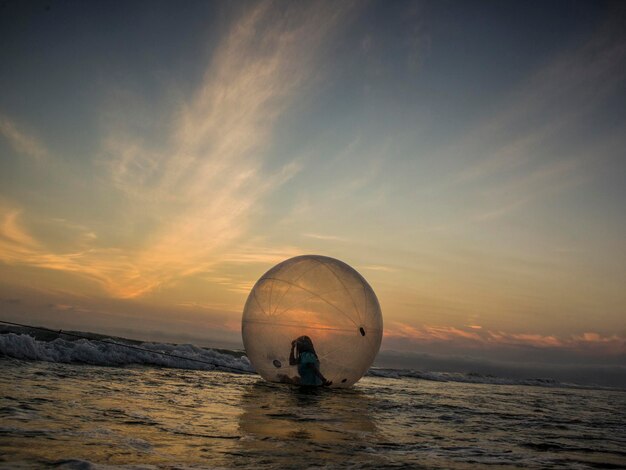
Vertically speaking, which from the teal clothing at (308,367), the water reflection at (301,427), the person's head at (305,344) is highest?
the person's head at (305,344)

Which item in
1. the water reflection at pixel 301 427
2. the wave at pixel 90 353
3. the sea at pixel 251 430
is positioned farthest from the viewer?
the wave at pixel 90 353

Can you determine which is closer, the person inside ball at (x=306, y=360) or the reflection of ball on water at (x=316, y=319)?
the person inside ball at (x=306, y=360)

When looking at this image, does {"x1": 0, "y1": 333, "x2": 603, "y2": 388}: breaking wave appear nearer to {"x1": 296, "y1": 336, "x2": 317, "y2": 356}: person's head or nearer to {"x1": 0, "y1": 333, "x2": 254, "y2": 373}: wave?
{"x1": 0, "y1": 333, "x2": 254, "y2": 373}: wave

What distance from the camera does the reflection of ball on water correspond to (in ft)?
36.1

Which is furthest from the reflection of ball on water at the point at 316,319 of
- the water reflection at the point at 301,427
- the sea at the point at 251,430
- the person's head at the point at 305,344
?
the water reflection at the point at 301,427

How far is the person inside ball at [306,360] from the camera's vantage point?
1087 centimetres

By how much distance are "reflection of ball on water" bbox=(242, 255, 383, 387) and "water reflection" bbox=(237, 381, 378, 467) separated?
1.25 m

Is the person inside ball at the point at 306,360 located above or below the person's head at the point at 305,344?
below

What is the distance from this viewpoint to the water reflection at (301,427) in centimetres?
443

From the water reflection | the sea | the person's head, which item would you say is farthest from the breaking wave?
the water reflection

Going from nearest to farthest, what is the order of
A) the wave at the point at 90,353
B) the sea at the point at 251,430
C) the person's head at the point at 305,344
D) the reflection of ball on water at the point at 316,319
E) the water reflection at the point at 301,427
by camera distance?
1. the sea at the point at 251,430
2. the water reflection at the point at 301,427
3. the person's head at the point at 305,344
4. the reflection of ball on water at the point at 316,319
5. the wave at the point at 90,353

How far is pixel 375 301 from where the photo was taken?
12328mm

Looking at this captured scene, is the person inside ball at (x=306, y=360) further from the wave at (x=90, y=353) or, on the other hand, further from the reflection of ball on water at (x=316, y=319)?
the wave at (x=90, y=353)

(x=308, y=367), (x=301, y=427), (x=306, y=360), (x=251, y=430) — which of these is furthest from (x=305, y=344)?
(x=251, y=430)
